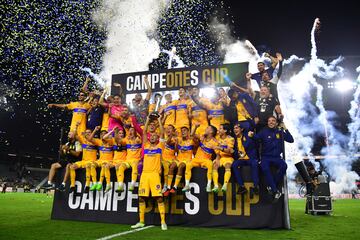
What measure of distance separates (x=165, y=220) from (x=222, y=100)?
3937 mm

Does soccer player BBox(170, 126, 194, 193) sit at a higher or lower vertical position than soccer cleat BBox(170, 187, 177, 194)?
higher

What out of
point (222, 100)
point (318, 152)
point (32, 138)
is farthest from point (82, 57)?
point (318, 152)

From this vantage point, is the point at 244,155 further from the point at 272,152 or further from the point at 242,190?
the point at 242,190

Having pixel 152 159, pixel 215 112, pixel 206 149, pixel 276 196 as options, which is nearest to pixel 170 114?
pixel 215 112

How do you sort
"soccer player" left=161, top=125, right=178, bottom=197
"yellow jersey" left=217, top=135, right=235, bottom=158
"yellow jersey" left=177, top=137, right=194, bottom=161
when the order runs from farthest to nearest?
"yellow jersey" left=177, top=137, right=194, bottom=161, "soccer player" left=161, top=125, right=178, bottom=197, "yellow jersey" left=217, top=135, right=235, bottom=158

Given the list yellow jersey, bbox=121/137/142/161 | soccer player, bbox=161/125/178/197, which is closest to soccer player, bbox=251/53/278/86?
soccer player, bbox=161/125/178/197

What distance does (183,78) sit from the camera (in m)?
10.9

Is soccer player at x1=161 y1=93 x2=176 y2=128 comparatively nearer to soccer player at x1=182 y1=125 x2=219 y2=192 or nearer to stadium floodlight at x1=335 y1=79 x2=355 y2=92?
soccer player at x1=182 y1=125 x2=219 y2=192

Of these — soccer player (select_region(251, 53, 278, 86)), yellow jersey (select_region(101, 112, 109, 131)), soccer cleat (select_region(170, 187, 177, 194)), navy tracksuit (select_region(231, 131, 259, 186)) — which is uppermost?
soccer player (select_region(251, 53, 278, 86))

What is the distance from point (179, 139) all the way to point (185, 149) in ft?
1.43

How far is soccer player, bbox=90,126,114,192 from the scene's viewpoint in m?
9.28

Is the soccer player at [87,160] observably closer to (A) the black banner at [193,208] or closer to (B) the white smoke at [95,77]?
(A) the black banner at [193,208]

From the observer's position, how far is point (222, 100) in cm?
970

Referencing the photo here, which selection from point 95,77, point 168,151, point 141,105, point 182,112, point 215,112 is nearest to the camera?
point 168,151
